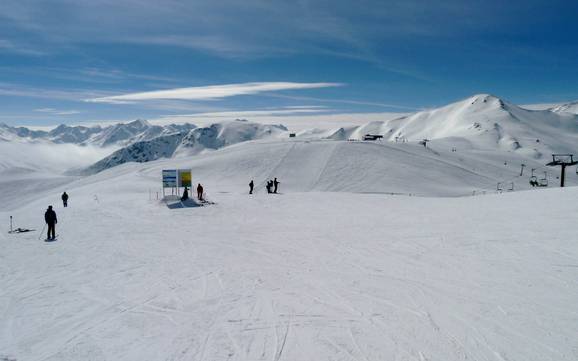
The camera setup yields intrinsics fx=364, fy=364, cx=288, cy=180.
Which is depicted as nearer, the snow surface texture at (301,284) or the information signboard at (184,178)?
the snow surface texture at (301,284)

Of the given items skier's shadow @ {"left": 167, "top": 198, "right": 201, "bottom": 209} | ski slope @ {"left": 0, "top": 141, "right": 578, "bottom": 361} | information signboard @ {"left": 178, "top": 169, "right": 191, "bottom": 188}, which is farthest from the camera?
information signboard @ {"left": 178, "top": 169, "right": 191, "bottom": 188}

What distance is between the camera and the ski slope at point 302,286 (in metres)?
7.18

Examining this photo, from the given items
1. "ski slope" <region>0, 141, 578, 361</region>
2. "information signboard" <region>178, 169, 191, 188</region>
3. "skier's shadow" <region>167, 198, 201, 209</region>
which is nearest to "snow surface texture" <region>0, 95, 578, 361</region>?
"ski slope" <region>0, 141, 578, 361</region>

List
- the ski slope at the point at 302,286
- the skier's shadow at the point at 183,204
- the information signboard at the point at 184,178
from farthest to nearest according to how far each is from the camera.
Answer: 1. the information signboard at the point at 184,178
2. the skier's shadow at the point at 183,204
3. the ski slope at the point at 302,286

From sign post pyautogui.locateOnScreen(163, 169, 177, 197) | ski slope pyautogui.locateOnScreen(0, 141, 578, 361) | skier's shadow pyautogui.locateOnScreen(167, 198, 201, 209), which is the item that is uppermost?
sign post pyautogui.locateOnScreen(163, 169, 177, 197)

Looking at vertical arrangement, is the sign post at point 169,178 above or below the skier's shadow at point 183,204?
above

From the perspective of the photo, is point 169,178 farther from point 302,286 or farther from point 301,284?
point 302,286

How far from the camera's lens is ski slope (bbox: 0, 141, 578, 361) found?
7184 millimetres

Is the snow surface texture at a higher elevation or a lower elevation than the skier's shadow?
higher

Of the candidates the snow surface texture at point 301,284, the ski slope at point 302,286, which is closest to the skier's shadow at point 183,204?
the snow surface texture at point 301,284

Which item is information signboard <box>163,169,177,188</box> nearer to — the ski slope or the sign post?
the sign post

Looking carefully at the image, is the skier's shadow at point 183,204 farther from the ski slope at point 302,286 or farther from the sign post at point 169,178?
the ski slope at point 302,286

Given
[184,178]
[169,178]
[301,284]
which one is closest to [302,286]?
[301,284]

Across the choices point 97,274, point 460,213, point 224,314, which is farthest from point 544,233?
point 97,274
